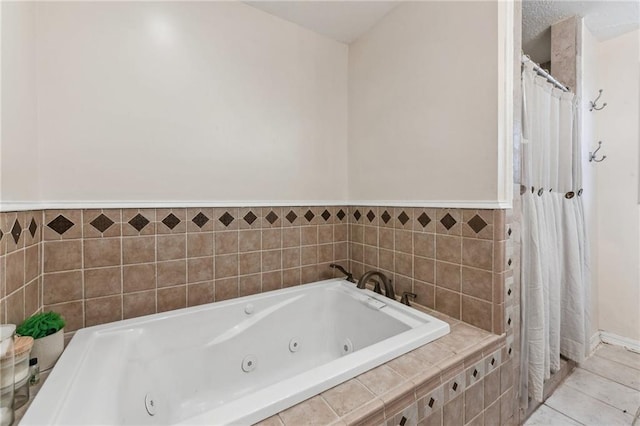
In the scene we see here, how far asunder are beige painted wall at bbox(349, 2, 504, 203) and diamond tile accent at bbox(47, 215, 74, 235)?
1.67m

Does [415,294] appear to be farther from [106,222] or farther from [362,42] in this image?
[362,42]

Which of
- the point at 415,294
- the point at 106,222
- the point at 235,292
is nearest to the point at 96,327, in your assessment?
the point at 106,222

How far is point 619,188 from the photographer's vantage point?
83.3 inches

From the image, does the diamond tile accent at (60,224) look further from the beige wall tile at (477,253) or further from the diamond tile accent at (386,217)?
the beige wall tile at (477,253)

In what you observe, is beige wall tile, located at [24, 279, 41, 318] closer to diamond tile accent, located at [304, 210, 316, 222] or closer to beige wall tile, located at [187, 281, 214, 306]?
beige wall tile, located at [187, 281, 214, 306]

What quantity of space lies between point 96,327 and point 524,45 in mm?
3632

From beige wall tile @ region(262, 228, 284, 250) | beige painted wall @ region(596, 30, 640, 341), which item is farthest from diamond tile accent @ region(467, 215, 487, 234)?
beige painted wall @ region(596, 30, 640, 341)

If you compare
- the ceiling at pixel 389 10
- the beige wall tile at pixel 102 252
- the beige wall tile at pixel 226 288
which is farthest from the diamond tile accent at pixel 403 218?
the beige wall tile at pixel 102 252

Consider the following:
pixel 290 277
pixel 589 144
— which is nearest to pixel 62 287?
Answer: pixel 290 277

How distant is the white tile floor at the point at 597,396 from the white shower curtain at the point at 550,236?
7.3 inches

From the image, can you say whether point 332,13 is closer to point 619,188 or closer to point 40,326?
point 40,326

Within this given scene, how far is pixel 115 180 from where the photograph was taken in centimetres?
128

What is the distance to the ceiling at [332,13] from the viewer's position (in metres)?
1.63

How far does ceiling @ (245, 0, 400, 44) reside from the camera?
5.36 feet
